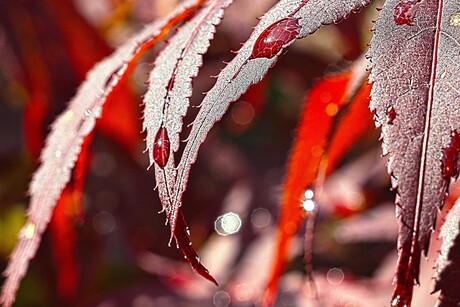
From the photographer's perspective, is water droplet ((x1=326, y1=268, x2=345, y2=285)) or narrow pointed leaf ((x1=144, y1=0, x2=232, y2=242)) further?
water droplet ((x1=326, y1=268, x2=345, y2=285))

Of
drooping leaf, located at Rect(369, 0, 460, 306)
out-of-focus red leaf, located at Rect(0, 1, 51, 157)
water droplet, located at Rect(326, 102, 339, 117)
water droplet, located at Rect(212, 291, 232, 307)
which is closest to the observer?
drooping leaf, located at Rect(369, 0, 460, 306)

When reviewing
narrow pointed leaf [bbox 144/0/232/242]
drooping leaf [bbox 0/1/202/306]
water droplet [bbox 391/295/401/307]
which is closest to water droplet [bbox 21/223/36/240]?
drooping leaf [bbox 0/1/202/306]

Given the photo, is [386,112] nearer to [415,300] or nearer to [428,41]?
[428,41]

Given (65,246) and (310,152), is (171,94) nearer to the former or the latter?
(310,152)

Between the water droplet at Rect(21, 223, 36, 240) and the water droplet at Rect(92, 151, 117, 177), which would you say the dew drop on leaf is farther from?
the water droplet at Rect(92, 151, 117, 177)

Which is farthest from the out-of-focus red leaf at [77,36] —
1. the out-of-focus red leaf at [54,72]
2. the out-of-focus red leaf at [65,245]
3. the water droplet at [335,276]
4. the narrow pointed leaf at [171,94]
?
the narrow pointed leaf at [171,94]

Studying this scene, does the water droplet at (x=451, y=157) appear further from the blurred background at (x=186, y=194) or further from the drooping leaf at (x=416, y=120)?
the blurred background at (x=186, y=194)

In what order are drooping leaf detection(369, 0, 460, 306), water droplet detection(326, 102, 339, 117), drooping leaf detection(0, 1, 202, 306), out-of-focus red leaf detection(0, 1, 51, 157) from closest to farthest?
drooping leaf detection(369, 0, 460, 306)
drooping leaf detection(0, 1, 202, 306)
water droplet detection(326, 102, 339, 117)
out-of-focus red leaf detection(0, 1, 51, 157)
